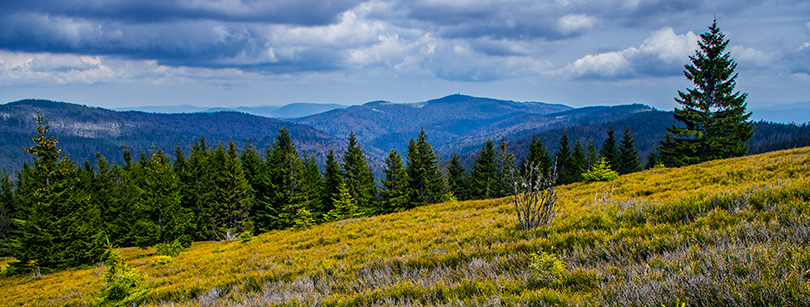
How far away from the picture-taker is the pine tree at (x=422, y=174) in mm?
41594

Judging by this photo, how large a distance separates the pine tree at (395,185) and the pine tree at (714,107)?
2861 centimetres

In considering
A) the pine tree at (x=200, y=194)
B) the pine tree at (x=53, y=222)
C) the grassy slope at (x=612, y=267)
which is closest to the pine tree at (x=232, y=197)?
the pine tree at (x=200, y=194)

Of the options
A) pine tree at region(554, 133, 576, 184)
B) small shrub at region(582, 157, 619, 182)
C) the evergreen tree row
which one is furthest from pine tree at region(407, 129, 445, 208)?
pine tree at region(554, 133, 576, 184)

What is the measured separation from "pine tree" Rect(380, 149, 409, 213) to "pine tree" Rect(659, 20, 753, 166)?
28.6m

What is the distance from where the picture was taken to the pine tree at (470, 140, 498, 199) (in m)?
51.4

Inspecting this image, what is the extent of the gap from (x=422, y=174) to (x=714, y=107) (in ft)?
98.7

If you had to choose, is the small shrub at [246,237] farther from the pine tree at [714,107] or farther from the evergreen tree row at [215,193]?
the pine tree at [714,107]

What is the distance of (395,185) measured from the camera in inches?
1618

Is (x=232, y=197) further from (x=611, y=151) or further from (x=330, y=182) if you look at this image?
(x=611, y=151)

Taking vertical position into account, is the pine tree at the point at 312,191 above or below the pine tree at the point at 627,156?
below

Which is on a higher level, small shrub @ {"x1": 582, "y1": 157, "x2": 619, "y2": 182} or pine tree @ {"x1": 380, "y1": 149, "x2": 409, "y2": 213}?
small shrub @ {"x1": 582, "y1": 157, "x2": 619, "y2": 182}

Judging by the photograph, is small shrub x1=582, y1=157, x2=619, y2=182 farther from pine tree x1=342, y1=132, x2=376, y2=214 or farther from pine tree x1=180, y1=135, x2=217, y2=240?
pine tree x1=180, y1=135, x2=217, y2=240

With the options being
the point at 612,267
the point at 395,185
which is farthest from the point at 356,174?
the point at 612,267

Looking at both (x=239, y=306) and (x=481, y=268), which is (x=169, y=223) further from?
(x=481, y=268)
